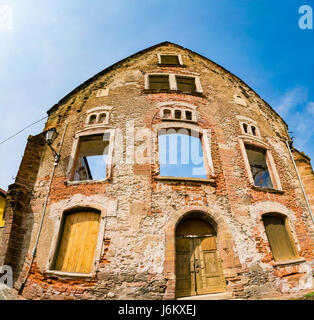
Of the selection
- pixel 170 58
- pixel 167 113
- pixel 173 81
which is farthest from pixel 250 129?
pixel 170 58

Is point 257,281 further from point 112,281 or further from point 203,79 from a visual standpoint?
point 203,79

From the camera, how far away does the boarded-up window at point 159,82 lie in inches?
392

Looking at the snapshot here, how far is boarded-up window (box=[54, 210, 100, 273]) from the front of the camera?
5.39 metres

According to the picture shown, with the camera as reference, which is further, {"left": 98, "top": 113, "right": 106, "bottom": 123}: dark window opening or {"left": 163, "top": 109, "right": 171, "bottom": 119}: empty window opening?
{"left": 98, "top": 113, "right": 106, "bottom": 123}: dark window opening

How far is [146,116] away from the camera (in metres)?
7.92

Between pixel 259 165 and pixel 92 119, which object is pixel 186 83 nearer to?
pixel 92 119

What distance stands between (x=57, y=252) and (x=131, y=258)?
2545 millimetres

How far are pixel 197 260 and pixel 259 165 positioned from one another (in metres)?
7.75

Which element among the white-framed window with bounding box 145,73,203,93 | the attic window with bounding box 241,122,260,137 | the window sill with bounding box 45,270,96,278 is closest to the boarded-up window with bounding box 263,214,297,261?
the attic window with bounding box 241,122,260,137

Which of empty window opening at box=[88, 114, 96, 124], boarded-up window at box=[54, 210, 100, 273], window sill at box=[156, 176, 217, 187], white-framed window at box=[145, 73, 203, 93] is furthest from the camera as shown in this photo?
white-framed window at box=[145, 73, 203, 93]

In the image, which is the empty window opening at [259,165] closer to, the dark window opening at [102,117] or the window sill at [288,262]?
the window sill at [288,262]

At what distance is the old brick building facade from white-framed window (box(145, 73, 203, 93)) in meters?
0.73

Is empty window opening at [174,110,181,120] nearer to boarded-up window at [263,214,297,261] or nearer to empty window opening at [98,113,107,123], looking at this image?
empty window opening at [98,113,107,123]

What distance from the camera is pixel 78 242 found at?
5.69 metres
